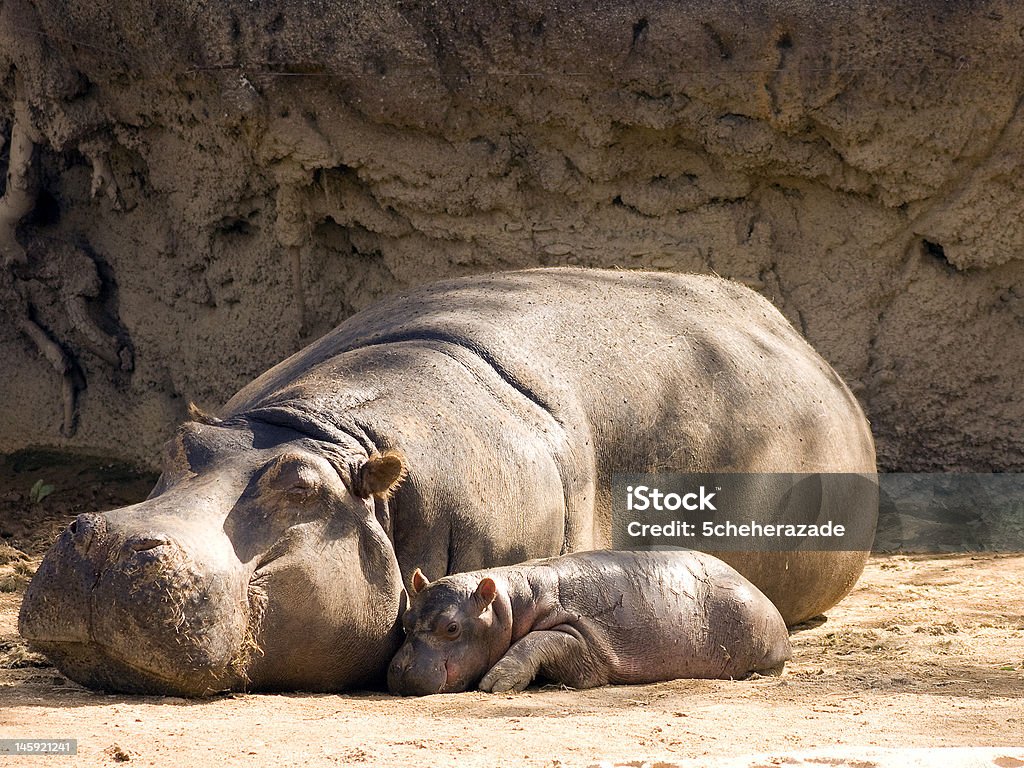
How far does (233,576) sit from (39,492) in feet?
16.6

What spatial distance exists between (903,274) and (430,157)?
2.94 meters

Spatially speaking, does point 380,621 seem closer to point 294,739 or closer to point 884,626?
point 294,739

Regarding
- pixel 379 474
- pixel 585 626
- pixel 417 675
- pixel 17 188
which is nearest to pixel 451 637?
pixel 417 675

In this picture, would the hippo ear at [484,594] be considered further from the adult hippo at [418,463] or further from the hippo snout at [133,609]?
the hippo snout at [133,609]

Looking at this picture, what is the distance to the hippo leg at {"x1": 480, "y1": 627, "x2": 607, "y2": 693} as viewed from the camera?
4332 millimetres

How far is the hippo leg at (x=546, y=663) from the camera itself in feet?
14.2

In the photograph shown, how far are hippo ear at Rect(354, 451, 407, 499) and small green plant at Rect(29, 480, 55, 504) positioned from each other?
15.6 ft

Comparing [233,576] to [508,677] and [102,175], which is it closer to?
[508,677]

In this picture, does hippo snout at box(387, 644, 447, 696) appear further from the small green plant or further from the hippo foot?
the small green plant

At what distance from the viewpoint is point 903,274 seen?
8523 millimetres

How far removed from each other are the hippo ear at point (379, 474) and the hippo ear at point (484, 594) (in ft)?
1.39

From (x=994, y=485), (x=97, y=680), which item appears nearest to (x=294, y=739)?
(x=97, y=680)
